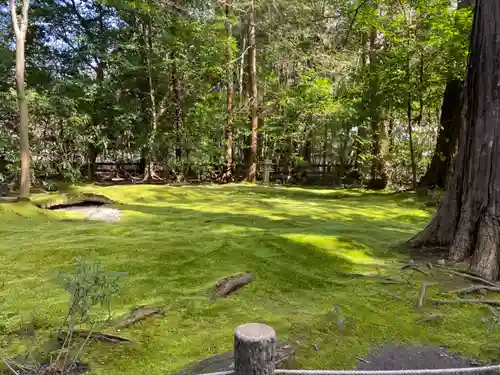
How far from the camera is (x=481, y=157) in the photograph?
146 inches

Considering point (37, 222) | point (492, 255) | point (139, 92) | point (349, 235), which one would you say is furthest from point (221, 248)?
point (139, 92)

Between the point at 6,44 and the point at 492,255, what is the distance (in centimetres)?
1415

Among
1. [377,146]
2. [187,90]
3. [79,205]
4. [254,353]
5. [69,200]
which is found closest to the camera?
[254,353]

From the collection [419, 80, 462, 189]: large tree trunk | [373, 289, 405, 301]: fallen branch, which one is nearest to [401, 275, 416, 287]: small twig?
[373, 289, 405, 301]: fallen branch

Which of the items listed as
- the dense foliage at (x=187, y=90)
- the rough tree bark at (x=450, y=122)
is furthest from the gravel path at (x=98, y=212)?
the rough tree bark at (x=450, y=122)

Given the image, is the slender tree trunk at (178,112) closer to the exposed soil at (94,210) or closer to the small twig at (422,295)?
the exposed soil at (94,210)

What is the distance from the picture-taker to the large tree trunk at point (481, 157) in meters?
3.58

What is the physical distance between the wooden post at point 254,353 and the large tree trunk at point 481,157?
2939 millimetres

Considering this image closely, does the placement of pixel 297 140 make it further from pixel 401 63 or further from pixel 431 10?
pixel 431 10

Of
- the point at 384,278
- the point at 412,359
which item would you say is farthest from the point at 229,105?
the point at 412,359

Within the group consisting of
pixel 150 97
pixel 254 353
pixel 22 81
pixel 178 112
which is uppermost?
pixel 150 97

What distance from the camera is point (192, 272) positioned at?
386 centimetres

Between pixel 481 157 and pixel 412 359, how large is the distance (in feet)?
7.26

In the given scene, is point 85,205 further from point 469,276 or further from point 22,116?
point 469,276
